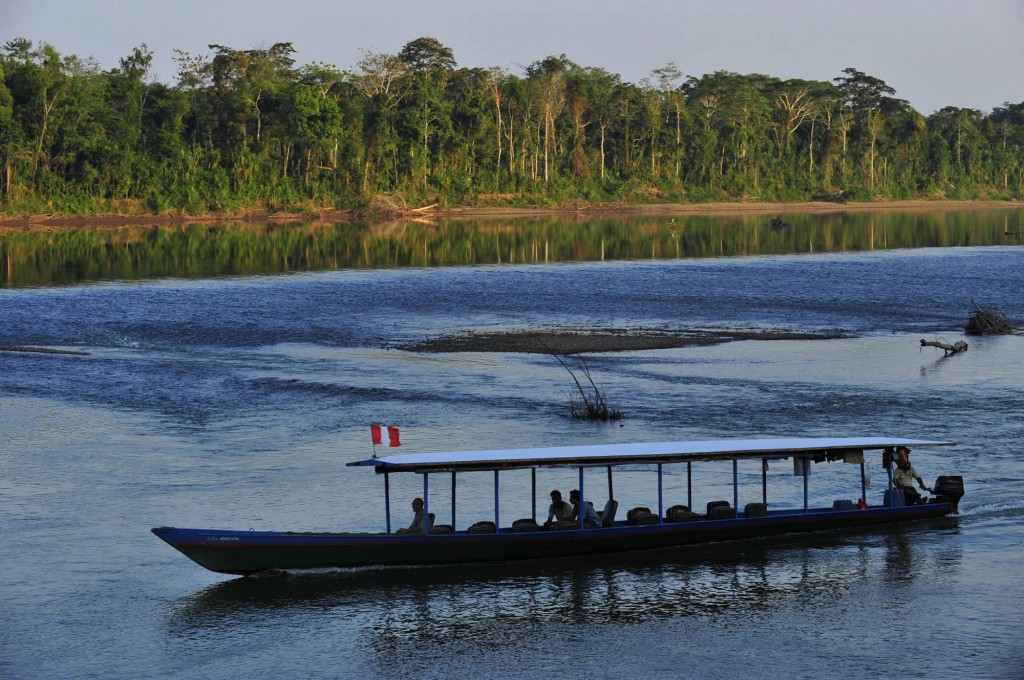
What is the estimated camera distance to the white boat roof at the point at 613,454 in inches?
973

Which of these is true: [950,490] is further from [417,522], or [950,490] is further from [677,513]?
[417,522]

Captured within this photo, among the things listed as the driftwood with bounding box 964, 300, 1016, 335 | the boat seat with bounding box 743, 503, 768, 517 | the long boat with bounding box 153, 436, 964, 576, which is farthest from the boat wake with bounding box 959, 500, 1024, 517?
the driftwood with bounding box 964, 300, 1016, 335

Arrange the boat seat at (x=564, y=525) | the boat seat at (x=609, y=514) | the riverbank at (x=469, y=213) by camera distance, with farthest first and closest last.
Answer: the riverbank at (x=469, y=213)
the boat seat at (x=609, y=514)
the boat seat at (x=564, y=525)

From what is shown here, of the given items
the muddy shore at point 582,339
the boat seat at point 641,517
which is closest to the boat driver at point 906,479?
the boat seat at point 641,517

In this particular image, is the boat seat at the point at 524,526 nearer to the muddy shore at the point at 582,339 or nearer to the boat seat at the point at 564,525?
the boat seat at the point at 564,525

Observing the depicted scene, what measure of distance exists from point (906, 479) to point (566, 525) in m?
8.06

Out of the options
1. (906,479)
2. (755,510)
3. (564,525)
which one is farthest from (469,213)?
(564,525)

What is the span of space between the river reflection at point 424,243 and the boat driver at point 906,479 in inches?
2271

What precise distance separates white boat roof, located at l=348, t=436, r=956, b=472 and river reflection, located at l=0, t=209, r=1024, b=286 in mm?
55634

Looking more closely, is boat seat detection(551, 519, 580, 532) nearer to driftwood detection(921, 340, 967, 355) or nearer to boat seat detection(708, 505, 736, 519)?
boat seat detection(708, 505, 736, 519)

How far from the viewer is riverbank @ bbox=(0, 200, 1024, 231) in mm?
121475

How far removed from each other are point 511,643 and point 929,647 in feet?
22.1

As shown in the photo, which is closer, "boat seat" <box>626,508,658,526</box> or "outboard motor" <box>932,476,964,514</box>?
"boat seat" <box>626,508,658,526</box>

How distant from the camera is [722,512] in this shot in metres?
26.6
